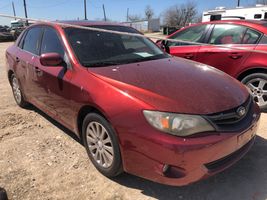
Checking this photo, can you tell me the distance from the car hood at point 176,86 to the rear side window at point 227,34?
1.99 metres

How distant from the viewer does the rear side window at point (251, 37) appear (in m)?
5.05

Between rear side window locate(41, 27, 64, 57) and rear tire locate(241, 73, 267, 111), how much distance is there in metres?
3.14

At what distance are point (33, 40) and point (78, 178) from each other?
2469mm

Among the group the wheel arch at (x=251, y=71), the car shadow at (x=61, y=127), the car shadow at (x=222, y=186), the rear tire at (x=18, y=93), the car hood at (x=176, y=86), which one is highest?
the car hood at (x=176, y=86)

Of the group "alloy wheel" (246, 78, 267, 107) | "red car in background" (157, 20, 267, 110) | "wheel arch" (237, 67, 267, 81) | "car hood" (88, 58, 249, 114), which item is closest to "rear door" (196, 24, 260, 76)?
"red car in background" (157, 20, 267, 110)

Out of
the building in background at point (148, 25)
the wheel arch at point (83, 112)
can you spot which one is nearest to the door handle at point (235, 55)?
the wheel arch at point (83, 112)

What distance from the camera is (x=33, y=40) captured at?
460cm

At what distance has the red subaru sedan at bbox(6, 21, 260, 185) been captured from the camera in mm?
2514

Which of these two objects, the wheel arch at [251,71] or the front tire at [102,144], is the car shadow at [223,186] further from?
the wheel arch at [251,71]

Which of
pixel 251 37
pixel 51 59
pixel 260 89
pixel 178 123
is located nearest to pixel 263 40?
pixel 251 37

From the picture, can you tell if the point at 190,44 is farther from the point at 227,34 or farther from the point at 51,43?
the point at 51,43

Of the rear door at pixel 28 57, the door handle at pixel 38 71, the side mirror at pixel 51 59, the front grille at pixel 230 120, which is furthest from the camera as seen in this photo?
the rear door at pixel 28 57

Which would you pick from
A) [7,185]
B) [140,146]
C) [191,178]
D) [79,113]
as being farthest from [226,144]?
[7,185]

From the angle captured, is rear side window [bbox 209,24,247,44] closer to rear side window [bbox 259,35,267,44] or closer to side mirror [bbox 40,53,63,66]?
rear side window [bbox 259,35,267,44]
